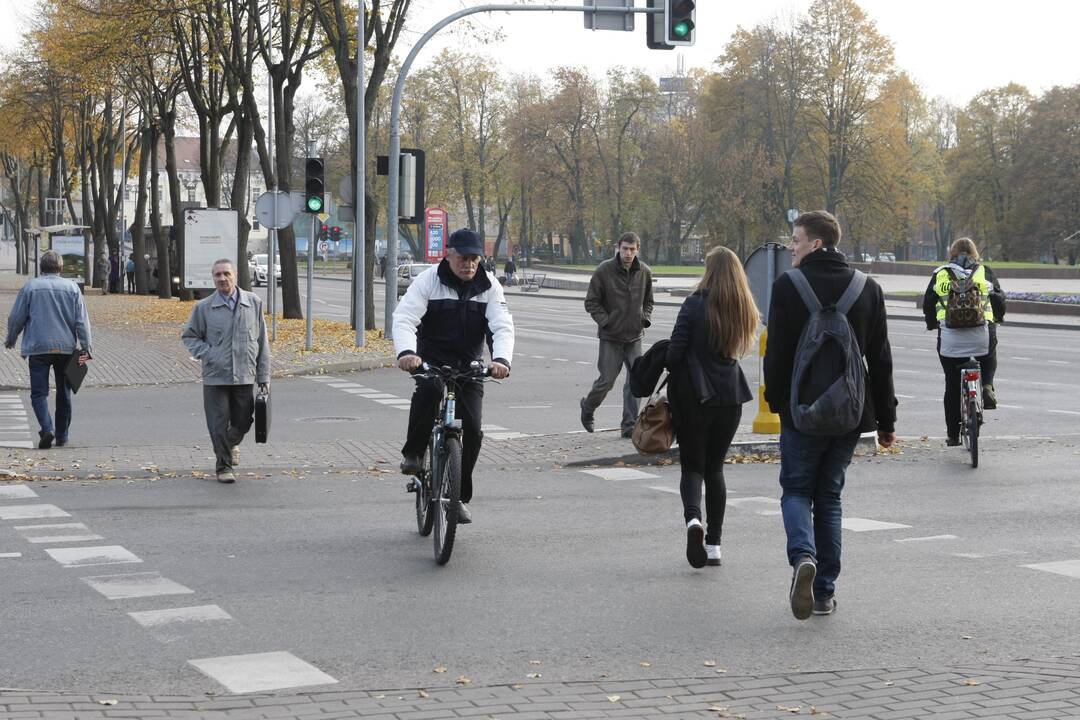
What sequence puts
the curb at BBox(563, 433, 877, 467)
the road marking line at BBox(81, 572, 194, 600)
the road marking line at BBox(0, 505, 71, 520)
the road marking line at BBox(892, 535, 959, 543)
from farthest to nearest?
the curb at BBox(563, 433, 877, 467)
the road marking line at BBox(0, 505, 71, 520)
the road marking line at BBox(892, 535, 959, 543)
the road marking line at BBox(81, 572, 194, 600)

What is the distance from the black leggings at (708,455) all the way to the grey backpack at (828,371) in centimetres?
127

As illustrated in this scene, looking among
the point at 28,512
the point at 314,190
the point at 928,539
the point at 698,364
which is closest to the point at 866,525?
the point at 928,539

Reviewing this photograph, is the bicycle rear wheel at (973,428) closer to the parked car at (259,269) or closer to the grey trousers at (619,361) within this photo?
the grey trousers at (619,361)

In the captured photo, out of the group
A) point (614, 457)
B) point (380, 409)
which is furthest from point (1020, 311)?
point (614, 457)

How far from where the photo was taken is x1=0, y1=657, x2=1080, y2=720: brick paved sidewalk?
17.0 ft

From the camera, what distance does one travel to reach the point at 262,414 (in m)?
11.4

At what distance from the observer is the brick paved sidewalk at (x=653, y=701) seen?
17.0 ft

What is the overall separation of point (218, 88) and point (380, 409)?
2772 cm

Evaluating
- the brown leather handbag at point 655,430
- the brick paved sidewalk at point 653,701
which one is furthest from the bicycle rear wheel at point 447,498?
the brick paved sidewalk at point 653,701

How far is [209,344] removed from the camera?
451 inches

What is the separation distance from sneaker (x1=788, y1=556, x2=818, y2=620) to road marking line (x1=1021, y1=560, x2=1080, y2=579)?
6.26 ft

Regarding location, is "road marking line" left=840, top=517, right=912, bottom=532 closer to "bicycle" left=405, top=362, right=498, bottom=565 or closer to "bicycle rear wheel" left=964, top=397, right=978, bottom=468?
"bicycle" left=405, top=362, right=498, bottom=565

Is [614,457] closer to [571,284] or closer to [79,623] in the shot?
[79,623]

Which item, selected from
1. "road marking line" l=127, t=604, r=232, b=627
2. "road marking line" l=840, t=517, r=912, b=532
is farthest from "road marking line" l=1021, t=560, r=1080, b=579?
"road marking line" l=127, t=604, r=232, b=627
